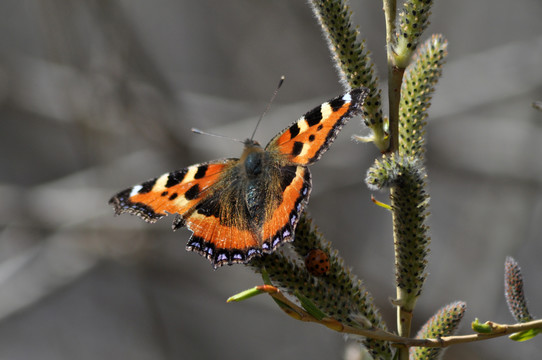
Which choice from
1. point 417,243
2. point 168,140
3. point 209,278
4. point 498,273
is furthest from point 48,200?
point 417,243

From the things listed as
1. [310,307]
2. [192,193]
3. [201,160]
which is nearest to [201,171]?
[192,193]

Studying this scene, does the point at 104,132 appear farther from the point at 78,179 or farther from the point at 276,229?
the point at 276,229

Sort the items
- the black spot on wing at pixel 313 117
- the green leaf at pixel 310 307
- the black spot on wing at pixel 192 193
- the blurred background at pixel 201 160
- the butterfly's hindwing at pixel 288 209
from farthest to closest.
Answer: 1. the blurred background at pixel 201 160
2. the black spot on wing at pixel 192 193
3. the black spot on wing at pixel 313 117
4. the butterfly's hindwing at pixel 288 209
5. the green leaf at pixel 310 307

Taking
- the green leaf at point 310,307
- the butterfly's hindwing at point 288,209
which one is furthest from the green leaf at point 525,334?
the butterfly's hindwing at point 288,209

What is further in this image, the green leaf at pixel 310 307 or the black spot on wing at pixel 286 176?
the black spot on wing at pixel 286 176

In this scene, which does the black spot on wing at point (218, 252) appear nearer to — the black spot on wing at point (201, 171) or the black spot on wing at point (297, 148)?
the black spot on wing at point (201, 171)

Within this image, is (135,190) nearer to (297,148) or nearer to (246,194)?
(246,194)
